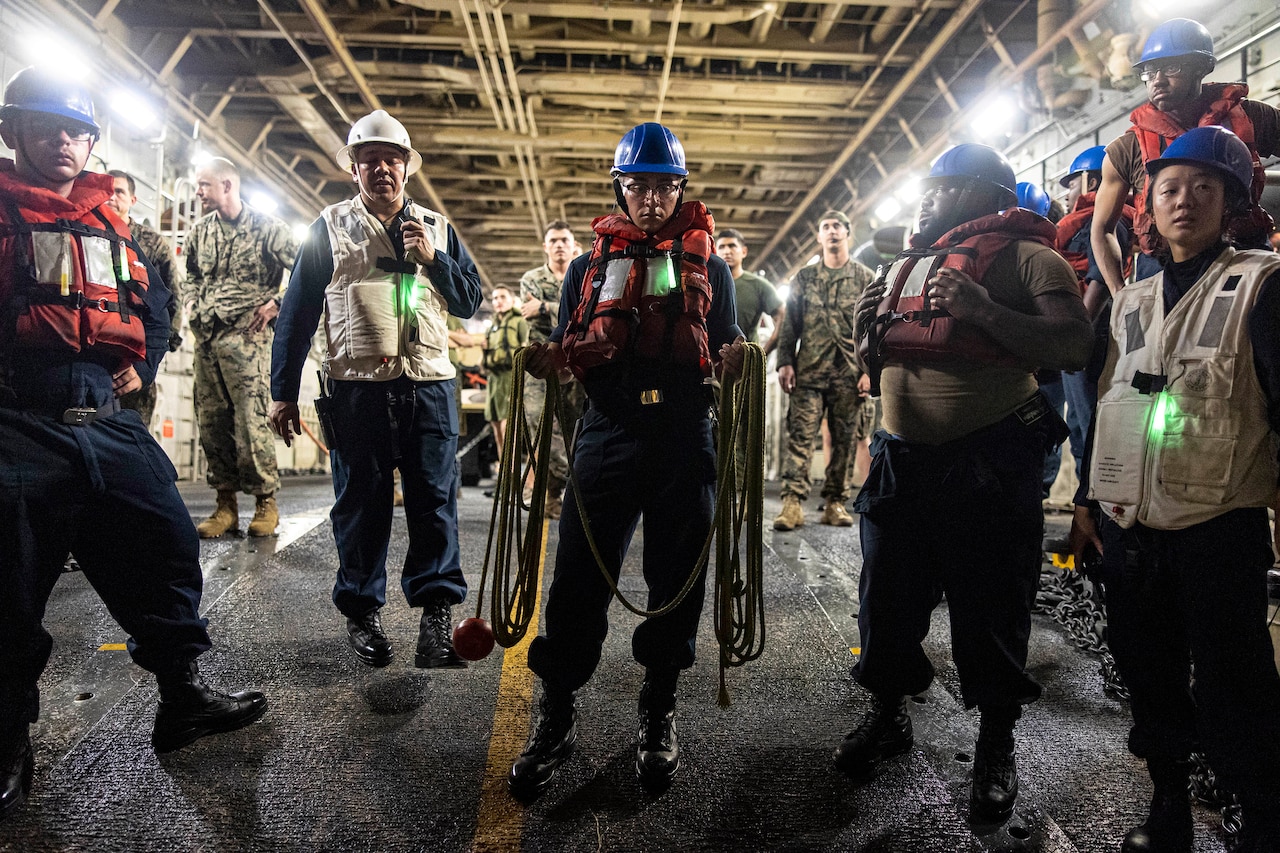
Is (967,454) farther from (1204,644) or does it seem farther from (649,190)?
(649,190)

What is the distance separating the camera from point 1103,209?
350 cm

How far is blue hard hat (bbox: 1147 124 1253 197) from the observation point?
2113 mm

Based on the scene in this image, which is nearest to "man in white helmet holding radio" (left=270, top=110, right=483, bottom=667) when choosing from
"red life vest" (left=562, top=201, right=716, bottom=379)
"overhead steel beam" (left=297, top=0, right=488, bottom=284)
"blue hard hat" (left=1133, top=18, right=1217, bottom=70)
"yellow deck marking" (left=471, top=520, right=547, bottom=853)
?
"yellow deck marking" (left=471, top=520, right=547, bottom=853)

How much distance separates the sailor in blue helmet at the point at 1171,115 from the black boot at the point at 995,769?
6.64 feet

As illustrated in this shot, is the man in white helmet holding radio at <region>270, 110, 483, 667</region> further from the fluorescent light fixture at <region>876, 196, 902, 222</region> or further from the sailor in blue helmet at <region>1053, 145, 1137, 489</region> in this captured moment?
the fluorescent light fixture at <region>876, 196, 902, 222</region>

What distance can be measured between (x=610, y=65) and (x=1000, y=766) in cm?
976

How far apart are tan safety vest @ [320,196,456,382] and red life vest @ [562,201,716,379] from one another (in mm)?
1043

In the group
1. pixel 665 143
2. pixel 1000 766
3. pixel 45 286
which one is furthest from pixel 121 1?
pixel 1000 766

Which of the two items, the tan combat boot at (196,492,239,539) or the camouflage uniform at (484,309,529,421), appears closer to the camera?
the tan combat boot at (196,492,239,539)

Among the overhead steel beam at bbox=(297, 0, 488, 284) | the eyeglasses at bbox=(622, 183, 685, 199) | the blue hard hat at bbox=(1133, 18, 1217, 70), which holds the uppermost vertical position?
the overhead steel beam at bbox=(297, 0, 488, 284)

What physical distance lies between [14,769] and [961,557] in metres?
2.88

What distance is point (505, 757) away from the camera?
255 cm

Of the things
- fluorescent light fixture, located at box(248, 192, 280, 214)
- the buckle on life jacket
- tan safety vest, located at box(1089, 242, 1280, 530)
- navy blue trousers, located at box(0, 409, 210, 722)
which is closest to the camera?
tan safety vest, located at box(1089, 242, 1280, 530)

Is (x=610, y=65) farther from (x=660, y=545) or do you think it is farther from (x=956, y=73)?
(x=660, y=545)
